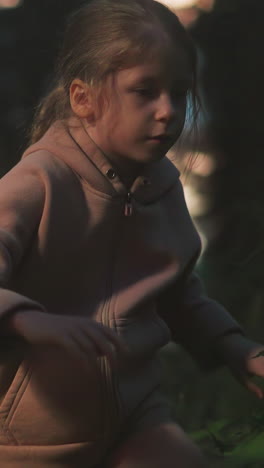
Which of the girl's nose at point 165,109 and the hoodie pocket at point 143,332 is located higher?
the girl's nose at point 165,109

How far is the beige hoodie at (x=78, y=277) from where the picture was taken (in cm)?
260

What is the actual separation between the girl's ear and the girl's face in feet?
0.12

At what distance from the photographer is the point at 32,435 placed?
263 centimetres

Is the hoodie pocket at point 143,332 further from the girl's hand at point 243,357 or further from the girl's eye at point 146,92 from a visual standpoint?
the girl's eye at point 146,92

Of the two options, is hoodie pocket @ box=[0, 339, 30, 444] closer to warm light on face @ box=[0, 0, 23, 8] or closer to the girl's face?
the girl's face

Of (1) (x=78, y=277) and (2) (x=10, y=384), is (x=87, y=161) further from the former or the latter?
(2) (x=10, y=384)

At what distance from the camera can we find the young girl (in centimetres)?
261

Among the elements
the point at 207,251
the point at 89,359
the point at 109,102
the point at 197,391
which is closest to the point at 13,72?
the point at 207,251

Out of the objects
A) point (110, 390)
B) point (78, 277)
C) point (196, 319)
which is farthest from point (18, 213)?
point (196, 319)

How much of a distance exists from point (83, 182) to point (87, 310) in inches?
11.8

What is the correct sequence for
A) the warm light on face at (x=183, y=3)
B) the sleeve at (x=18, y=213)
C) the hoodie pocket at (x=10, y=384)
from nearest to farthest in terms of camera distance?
the sleeve at (x=18, y=213), the hoodie pocket at (x=10, y=384), the warm light on face at (x=183, y=3)

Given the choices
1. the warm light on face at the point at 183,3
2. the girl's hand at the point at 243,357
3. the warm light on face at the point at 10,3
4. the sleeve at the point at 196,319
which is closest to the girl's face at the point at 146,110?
the sleeve at the point at 196,319

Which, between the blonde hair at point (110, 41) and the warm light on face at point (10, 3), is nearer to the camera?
the blonde hair at point (110, 41)

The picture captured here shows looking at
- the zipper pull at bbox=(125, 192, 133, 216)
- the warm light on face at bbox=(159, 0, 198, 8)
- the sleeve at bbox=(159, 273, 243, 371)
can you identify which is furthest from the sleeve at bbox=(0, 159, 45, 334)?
the warm light on face at bbox=(159, 0, 198, 8)
